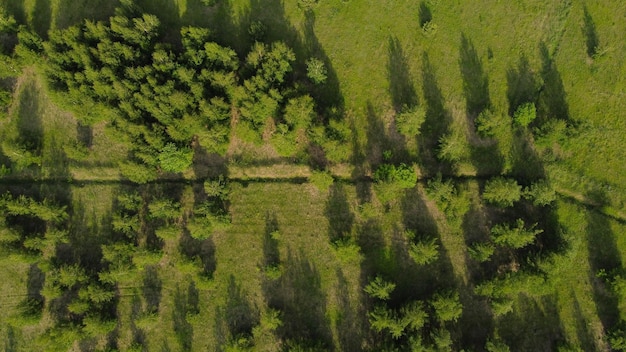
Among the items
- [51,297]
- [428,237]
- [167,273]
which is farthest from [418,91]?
[51,297]

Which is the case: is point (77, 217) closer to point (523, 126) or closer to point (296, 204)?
point (296, 204)

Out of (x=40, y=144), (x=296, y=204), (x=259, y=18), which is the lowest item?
(x=296, y=204)

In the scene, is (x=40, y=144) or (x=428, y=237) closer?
(x=428, y=237)

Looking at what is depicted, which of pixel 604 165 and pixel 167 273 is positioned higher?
pixel 604 165

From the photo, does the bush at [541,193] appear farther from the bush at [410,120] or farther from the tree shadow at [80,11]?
the tree shadow at [80,11]

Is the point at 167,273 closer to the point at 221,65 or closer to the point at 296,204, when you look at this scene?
the point at 296,204
